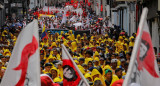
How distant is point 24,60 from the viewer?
6453mm

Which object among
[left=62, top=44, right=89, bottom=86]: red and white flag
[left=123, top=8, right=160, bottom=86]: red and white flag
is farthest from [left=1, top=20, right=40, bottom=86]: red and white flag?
[left=123, top=8, right=160, bottom=86]: red and white flag

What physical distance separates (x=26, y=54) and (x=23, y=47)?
98 mm

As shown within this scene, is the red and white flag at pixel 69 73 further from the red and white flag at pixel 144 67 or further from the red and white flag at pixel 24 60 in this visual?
the red and white flag at pixel 144 67

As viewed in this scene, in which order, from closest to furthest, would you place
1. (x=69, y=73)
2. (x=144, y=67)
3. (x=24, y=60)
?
(x=144, y=67) → (x=24, y=60) → (x=69, y=73)

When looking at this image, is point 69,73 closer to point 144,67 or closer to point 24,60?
point 24,60

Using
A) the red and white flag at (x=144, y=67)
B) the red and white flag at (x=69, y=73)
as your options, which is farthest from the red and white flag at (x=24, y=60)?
the red and white flag at (x=144, y=67)

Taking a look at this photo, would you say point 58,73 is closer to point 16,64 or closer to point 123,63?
point 123,63

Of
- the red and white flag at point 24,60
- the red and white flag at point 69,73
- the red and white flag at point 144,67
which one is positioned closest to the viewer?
the red and white flag at point 144,67

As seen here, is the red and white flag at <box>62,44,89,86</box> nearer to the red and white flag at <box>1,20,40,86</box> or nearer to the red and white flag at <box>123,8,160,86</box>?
the red and white flag at <box>1,20,40,86</box>

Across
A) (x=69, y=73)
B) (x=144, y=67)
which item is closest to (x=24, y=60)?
(x=69, y=73)

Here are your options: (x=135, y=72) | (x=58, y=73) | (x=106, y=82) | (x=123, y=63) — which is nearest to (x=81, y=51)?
(x=123, y=63)

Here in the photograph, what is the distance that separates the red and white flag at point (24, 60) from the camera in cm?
638

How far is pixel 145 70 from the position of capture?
18.7 ft

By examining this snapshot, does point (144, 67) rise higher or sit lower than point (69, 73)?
higher
